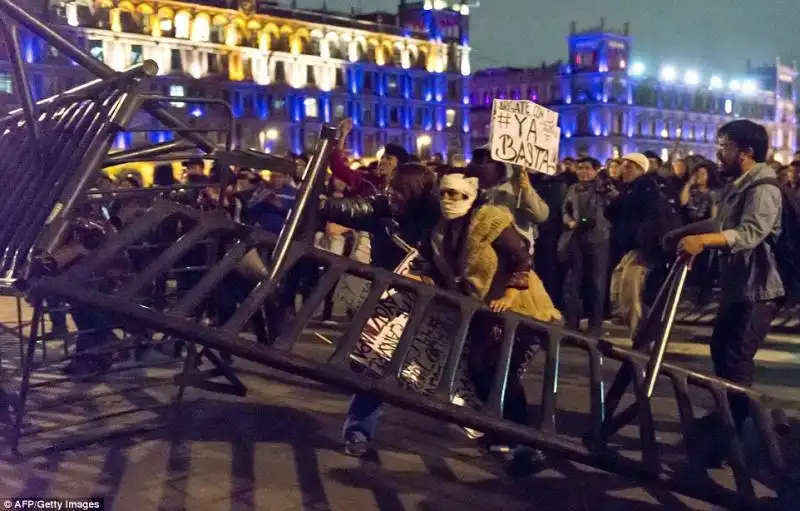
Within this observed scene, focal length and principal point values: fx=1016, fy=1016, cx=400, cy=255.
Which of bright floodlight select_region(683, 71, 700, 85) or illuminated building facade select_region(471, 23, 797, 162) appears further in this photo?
bright floodlight select_region(683, 71, 700, 85)

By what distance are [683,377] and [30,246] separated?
10.6ft

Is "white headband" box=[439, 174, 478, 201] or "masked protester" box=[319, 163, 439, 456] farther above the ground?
"white headband" box=[439, 174, 478, 201]

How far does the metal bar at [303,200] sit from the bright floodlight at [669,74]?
368 ft

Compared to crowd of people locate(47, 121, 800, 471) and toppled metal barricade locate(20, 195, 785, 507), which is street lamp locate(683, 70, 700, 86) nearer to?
crowd of people locate(47, 121, 800, 471)

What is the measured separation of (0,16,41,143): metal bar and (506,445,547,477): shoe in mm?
3047

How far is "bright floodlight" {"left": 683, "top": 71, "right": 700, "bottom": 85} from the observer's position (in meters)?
114

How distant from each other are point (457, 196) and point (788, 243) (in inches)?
74.7

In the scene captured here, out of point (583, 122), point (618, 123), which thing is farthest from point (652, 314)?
point (618, 123)

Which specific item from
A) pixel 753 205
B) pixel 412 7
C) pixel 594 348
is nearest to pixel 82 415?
pixel 594 348

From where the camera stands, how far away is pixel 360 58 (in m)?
90.8

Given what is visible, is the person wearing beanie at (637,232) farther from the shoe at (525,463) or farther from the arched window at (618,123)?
the arched window at (618,123)

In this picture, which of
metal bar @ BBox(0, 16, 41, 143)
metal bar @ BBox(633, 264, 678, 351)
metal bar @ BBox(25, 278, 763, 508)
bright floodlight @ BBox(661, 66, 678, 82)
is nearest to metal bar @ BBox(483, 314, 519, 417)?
metal bar @ BBox(25, 278, 763, 508)

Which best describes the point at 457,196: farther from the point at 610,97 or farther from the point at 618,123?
the point at 618,123

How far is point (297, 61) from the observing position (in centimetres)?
8562
